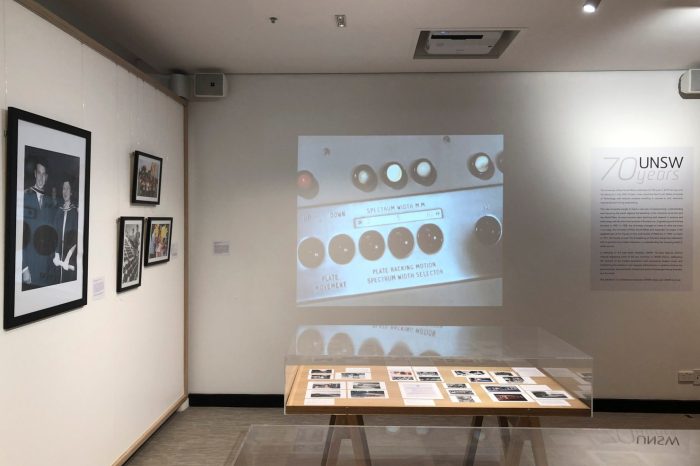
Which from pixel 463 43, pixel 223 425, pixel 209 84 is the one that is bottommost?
pixel 223 425

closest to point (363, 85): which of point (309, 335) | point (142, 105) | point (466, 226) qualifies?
point (466, 226)

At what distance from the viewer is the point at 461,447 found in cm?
180

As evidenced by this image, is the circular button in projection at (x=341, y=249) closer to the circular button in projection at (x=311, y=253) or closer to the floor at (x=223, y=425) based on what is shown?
the circular button in projection at (x=311, y=253)

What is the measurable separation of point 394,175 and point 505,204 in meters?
1.00

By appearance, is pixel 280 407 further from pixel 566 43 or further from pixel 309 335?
pixel 566 43

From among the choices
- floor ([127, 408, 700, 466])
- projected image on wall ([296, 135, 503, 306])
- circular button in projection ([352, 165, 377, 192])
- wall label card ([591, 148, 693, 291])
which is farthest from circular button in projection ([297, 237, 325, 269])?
wall label card ([591, 148, 693, 291])

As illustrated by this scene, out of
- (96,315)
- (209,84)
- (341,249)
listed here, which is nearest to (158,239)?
(96,315)

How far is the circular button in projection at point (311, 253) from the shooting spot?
4777 millimetres

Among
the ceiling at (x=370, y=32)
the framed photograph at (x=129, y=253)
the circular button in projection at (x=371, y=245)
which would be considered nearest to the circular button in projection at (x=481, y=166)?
the ceiling at (x=370, y=32)

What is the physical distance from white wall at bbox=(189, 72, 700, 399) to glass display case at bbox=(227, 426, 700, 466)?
288 cm

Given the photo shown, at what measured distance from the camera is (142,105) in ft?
12.3

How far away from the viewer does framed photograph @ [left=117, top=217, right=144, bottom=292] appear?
338 centimetres

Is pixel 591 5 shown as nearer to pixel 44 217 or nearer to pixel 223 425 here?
pixel 44 217

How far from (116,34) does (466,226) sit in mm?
3098
